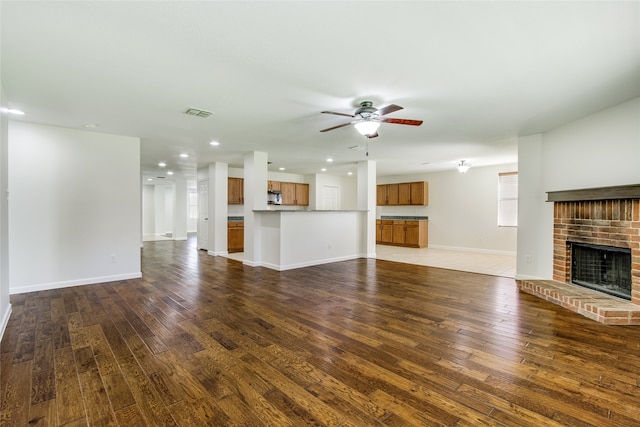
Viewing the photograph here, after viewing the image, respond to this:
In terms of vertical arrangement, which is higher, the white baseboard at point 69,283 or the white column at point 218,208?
the white column at point 218,208

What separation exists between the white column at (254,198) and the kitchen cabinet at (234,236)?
1.83 metres

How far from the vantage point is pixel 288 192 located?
9781 mm

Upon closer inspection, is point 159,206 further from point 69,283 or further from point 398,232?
point 398,232

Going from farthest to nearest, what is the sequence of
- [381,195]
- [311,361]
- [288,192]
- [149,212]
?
[149,212]
[381,195]
[288,192]
[311,361]

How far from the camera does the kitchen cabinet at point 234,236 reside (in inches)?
314

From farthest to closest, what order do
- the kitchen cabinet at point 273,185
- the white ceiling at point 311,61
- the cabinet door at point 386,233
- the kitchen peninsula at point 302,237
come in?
1. the cabinet door at point 386,233
2. the kitchen cabinet at point 273,185
3. the kitchen peninsula at point 302,237
4. the white ceiling at point 311,61

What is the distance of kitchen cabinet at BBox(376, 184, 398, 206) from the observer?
10114mm

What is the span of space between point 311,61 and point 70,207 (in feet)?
14.4

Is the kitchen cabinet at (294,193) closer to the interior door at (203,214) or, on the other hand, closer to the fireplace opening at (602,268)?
the interior door at (203,214)

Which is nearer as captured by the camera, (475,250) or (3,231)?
(3,231)

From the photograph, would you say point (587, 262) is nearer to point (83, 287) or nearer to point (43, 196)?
point (83, 287)

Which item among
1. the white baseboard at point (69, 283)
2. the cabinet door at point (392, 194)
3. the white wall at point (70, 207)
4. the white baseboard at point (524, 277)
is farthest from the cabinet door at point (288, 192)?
the white baseboard at point (524, 277)

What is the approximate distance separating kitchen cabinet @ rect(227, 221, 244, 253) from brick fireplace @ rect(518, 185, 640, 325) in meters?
6.42

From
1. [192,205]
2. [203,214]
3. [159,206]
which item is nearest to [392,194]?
[203,214]
